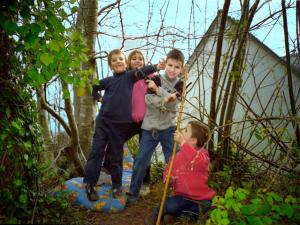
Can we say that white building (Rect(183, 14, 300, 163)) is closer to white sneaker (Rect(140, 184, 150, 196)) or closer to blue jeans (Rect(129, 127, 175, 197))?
blue jeans (Rect(129, 127, 175, 197))

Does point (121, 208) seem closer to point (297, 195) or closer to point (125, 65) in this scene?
point (125, 65)

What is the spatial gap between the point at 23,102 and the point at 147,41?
220cm

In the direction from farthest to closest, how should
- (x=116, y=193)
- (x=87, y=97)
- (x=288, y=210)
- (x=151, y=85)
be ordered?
(x=87, y=97) < (x=116, y=193) < (x=151, y=85) < (x=288, y=210)

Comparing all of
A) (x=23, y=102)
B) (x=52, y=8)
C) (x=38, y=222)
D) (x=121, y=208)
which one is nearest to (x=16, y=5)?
(x=52, y=8)

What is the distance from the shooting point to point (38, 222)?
→ 7.57 ft

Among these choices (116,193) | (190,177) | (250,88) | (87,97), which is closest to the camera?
(190,177)

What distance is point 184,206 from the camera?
3328 millimetres

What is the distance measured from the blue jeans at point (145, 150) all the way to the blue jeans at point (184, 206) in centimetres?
51

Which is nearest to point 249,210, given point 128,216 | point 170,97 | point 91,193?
point 170,97

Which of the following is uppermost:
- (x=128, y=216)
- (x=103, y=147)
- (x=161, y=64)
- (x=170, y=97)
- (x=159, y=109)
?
(x=161, y=64)

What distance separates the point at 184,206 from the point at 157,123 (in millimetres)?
889

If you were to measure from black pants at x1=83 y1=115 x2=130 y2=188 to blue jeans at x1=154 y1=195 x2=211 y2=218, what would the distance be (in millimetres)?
700

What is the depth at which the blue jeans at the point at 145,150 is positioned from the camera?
12.3 feet

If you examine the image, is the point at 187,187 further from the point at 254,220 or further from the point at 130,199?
the point at 254,220
